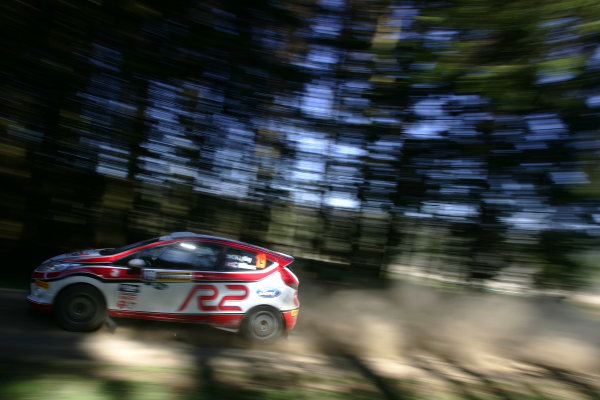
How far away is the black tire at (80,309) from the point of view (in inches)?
207

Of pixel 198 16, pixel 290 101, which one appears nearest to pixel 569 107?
pixel 290 101

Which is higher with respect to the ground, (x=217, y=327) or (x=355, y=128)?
(x=355, y=128)

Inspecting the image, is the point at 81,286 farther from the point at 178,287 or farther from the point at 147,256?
the point at 178,287

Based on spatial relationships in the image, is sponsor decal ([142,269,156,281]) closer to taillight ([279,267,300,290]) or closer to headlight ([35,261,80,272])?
headlight ([35,261,80,272])

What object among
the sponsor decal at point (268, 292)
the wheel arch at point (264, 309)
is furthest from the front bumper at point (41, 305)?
the sponsor decal at point (268, 292)

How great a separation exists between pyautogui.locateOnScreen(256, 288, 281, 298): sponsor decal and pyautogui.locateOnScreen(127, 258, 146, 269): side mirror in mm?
1622

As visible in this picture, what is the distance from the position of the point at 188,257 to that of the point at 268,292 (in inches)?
48.6

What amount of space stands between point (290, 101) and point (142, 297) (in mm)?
3422

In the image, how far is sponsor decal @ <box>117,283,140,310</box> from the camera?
17.8 ft

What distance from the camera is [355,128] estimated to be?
4781 mm

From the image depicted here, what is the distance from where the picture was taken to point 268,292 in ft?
19.1

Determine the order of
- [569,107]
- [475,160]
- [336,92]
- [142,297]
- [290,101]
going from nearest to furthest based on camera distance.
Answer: [290,101]
[336,92]
[569,107]
[475,160]
[142,297]

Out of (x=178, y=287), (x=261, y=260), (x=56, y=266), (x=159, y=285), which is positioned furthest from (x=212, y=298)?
(x=56, y=266)

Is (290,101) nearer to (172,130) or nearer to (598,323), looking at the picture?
(172,130)
